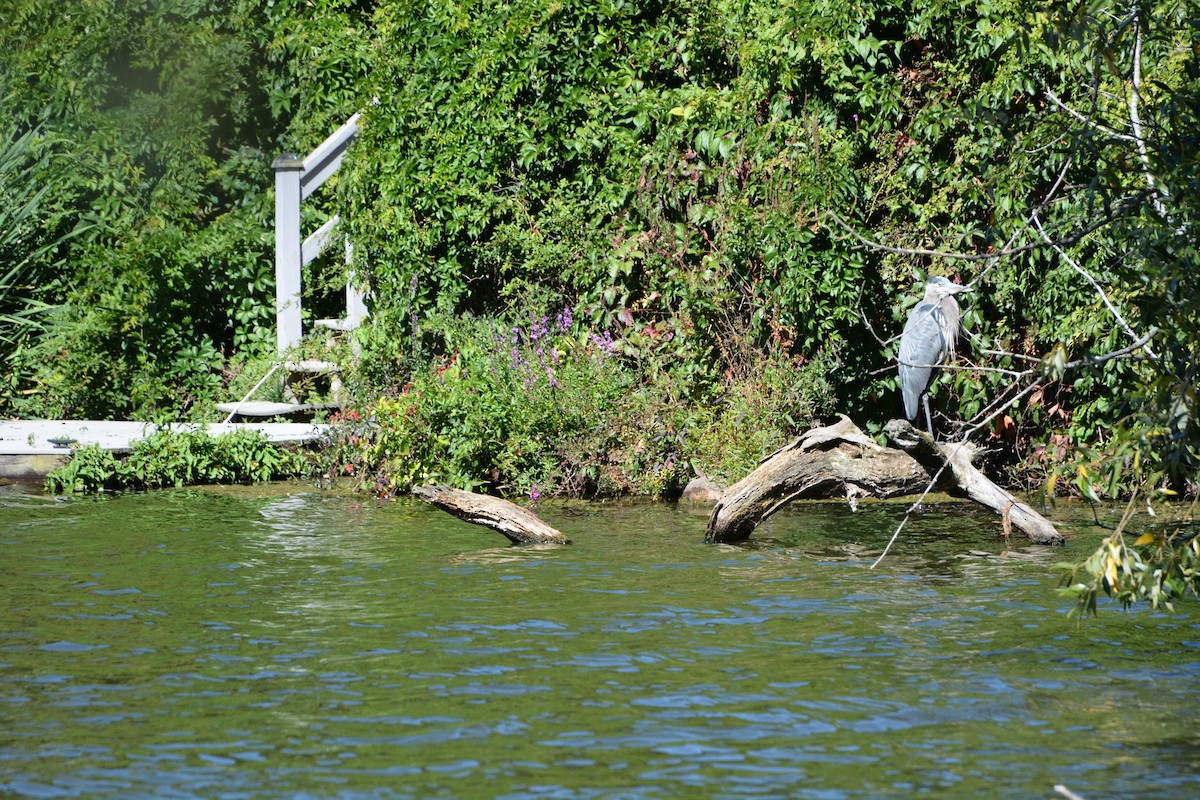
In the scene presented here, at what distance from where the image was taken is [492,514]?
9344mm

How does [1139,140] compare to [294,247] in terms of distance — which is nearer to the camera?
[1139,140]

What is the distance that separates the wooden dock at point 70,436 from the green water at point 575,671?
92.5 inches

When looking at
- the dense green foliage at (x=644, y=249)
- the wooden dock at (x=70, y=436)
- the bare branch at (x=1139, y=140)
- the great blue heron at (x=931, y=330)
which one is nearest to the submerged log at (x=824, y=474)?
the great blue heron at (x=931, y=330)

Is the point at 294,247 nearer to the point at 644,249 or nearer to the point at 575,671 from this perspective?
the point at 644,249

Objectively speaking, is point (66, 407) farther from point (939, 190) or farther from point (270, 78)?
point (939, 190)

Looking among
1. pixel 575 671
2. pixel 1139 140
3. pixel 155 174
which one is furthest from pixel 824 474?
pixel 155 174

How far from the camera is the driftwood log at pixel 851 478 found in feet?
29.7

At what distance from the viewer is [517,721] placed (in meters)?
5.60

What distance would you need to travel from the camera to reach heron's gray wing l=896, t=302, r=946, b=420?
32.7ft

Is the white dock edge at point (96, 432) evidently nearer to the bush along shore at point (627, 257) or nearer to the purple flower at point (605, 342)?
the bush along shore at point (627, 257)

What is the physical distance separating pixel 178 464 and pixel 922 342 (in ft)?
20.1

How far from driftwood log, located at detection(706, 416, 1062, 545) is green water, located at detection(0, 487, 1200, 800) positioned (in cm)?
25

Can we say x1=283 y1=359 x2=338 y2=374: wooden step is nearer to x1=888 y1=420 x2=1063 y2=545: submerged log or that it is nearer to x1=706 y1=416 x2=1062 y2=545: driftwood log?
x1=706 y1=416 x2=1062 y2=545: driftwood log

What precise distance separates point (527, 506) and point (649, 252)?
2411 millimetres
